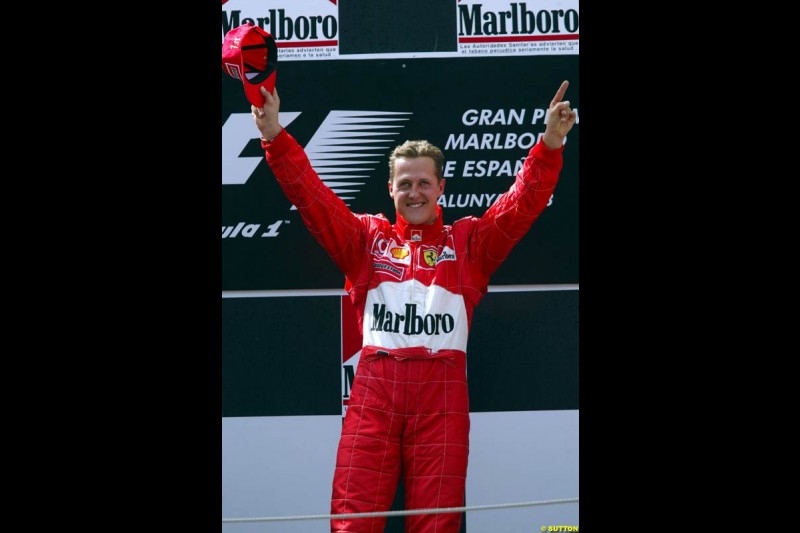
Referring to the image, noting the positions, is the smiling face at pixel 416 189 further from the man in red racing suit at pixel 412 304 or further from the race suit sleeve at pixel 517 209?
the race suit sleeve at pixel 517 209

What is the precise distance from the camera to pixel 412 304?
329 centimetres

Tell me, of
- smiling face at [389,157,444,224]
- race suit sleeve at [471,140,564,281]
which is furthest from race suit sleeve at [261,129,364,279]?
race suit sleeve at [471,140,564,281]

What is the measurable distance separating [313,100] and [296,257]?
2.20 feet

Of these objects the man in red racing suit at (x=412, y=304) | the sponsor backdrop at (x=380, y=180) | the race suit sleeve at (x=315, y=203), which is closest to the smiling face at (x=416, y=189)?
the man in red racing suit at (x=412, y=304)

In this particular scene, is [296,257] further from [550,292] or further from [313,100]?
[550,292]

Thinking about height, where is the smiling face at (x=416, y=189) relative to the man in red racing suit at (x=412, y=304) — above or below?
above

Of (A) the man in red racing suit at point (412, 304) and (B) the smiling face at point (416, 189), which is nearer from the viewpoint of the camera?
(A) the man in red racing suit at point (412, 304)

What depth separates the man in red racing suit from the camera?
124 inches

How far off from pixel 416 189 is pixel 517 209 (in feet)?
→ 1.27

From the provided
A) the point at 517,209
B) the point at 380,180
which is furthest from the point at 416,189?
the point at 380,180

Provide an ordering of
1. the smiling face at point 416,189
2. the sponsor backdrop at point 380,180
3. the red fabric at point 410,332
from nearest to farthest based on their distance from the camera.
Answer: the red fabric at point 410,332, the smiling face at point 416,189, the sponsor backdrop at point 380,180

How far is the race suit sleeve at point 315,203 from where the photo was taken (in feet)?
10.5

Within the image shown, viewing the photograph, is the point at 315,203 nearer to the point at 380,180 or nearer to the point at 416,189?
the point at 416,189

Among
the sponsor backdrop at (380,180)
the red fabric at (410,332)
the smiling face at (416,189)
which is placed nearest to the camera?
the red fabric at (410,332)
